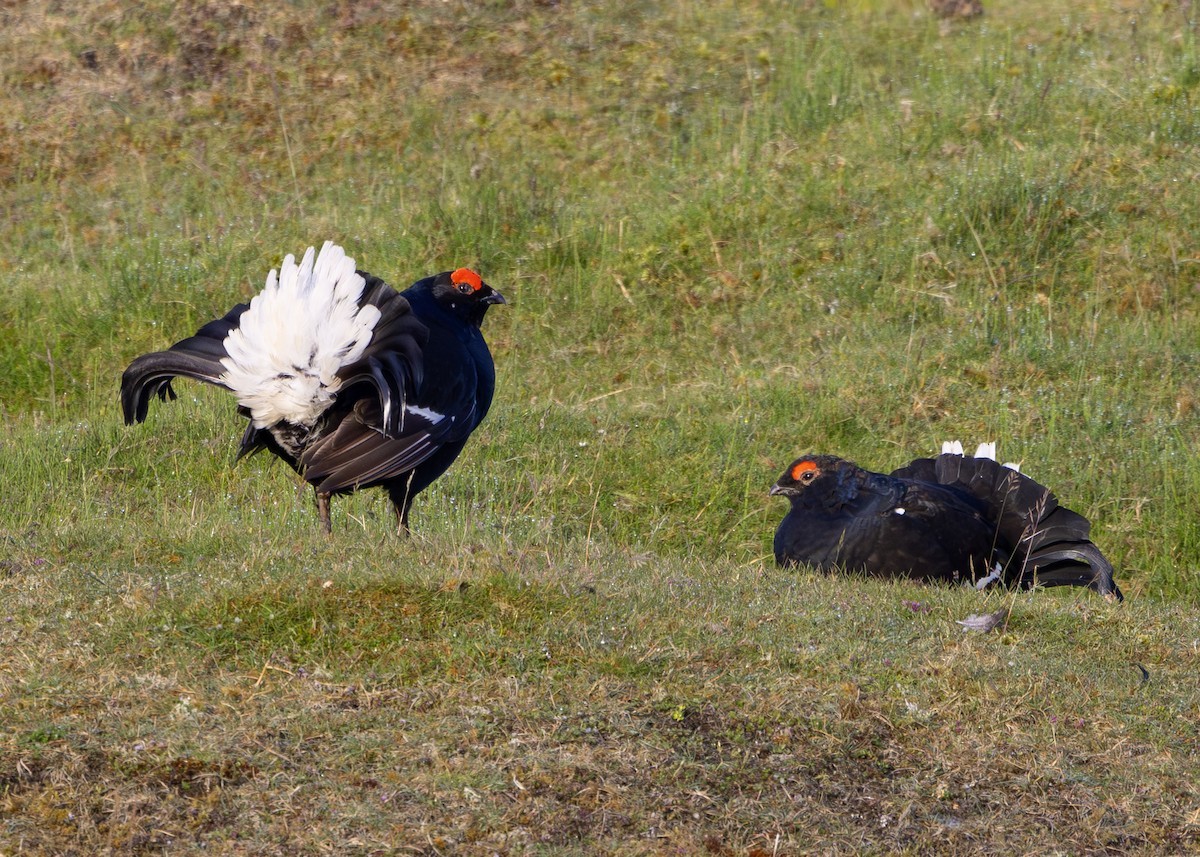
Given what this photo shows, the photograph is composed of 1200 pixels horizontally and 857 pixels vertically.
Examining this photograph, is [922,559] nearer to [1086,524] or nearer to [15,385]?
[1086,524]

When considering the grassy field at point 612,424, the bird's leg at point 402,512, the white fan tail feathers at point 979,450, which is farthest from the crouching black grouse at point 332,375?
the white fan tail feathers at point 979,450

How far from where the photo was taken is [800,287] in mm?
11195

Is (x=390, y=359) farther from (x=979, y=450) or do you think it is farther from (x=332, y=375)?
(x=979, y=450)

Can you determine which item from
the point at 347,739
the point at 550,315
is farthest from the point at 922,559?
the point at 550,315

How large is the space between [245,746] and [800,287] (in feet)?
25.1

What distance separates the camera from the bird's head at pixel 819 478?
7.78 metres

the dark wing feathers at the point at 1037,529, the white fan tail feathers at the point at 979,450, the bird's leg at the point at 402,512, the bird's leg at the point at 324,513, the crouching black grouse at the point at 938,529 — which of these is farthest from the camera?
the white fan tail feathers at the point at 979,450

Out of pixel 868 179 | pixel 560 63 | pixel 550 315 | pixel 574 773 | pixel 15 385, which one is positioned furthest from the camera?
pixel 560 63

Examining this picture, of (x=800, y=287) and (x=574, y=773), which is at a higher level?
(x=800, y=287)

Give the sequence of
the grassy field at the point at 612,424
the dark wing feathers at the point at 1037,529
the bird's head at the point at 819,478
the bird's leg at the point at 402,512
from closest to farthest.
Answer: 1. the grassy field at the point at 612,424
2. the bird's leg at the point at 402,512
3. the dark wing feathers at the point at 1037,529
4. the bird's head at the point at 819,478

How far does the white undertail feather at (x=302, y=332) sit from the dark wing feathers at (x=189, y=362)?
98 millimetres

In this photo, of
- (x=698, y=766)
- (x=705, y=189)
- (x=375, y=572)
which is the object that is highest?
(x=705, y=189)

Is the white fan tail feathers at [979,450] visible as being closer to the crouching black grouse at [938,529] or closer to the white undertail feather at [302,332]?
the crouching black grouse at [938,529]

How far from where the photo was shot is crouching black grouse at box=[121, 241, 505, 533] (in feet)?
20.3
